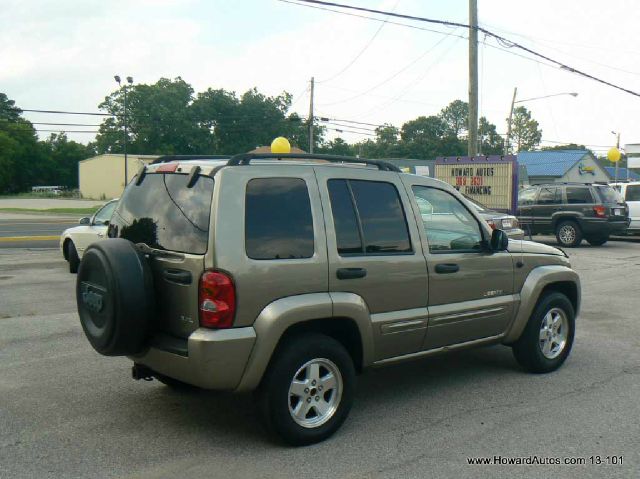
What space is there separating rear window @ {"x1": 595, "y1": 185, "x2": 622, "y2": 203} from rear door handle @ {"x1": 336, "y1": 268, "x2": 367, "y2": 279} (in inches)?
641

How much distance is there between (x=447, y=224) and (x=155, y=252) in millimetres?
2357

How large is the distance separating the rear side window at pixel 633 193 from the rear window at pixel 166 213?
1960cm

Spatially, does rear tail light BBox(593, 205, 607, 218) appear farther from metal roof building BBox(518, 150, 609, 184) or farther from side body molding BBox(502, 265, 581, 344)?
metal roof building BBox(518, 150, 609, 184)

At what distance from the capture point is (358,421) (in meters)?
4.64

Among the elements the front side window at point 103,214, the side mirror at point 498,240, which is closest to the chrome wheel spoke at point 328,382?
the side mirror at point 498,240

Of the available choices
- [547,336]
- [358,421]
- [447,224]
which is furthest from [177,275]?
[547,336]

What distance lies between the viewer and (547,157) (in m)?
65.6

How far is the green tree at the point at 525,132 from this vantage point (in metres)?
109

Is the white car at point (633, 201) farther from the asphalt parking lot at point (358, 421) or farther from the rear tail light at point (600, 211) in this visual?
the asphalt parking lot at point (358, 421)

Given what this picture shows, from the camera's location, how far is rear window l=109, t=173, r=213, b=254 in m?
4.00

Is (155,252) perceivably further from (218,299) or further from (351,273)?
(351,273)

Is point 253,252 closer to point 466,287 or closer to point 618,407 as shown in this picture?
point 466,287

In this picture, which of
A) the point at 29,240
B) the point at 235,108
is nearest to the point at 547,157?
the point at 235,108

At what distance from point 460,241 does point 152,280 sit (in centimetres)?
245
